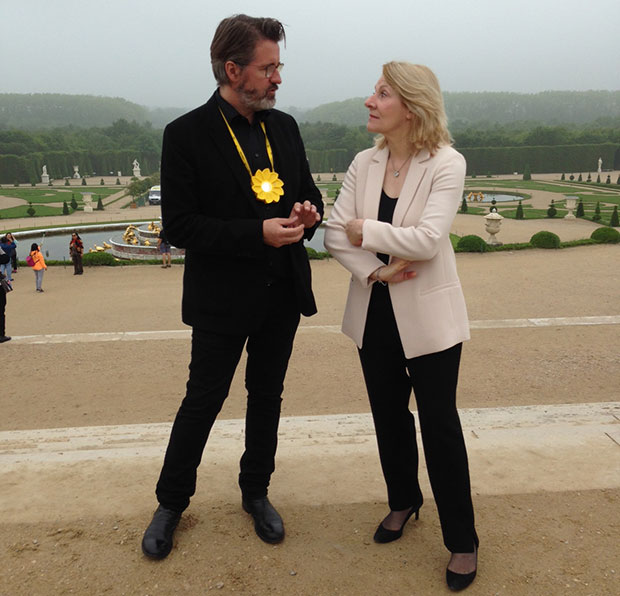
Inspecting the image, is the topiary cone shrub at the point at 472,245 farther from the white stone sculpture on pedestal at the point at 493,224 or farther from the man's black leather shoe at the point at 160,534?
the man's black leather shoe at the point at 160,534

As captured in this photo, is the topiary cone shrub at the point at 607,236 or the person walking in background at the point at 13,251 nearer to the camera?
the person walking in background at the point at 13,251

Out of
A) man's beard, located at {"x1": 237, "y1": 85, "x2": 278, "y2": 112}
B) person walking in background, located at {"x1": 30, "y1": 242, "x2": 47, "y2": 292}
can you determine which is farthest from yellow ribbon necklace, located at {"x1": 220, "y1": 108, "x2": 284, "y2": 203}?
person walking in background, located at {"x1": 30, "y1": 242, "x2": 47, "y2": 292}

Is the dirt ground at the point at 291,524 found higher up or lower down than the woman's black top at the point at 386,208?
lower down

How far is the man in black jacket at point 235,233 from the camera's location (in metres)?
2.39

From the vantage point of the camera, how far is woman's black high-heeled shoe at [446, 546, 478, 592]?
226 cm

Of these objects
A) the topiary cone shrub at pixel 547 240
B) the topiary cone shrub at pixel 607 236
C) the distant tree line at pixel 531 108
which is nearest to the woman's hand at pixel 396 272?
the topiary cone shrub at pixel 547 240

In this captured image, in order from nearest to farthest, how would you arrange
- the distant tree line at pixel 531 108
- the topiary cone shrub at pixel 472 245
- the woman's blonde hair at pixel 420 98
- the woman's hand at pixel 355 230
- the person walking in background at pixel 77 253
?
the woman's blonde hair at pixel 420 98 < the woman's hand at pixel 355 230 < the person walking in background at pixel 77 253 < the topiary cone shrub at pixel 472 245 < the distant tree line at pixel 531 108

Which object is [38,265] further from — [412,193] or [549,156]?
[549,156]

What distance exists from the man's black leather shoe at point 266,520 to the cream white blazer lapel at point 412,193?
4.23 feet

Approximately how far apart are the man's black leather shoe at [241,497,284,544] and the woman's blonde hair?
1.59m

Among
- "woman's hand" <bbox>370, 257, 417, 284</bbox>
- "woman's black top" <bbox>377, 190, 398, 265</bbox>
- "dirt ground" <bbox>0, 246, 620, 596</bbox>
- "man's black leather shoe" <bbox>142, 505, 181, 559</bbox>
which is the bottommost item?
"dirt ground" <bbox>0, 246, 620, 596</bbox>

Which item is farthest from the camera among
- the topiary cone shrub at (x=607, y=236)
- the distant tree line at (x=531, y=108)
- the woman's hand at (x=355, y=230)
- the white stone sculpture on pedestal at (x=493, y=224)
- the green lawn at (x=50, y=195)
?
the distant tree line at (x=531, y=108)

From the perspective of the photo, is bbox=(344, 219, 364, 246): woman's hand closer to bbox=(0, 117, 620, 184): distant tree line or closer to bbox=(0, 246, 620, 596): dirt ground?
bbox=(0, 246, 620, 596): dirt ground

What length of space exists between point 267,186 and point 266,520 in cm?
135
